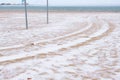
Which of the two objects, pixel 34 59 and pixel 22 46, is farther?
pixel 22 46

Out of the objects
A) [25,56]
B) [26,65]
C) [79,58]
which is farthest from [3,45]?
[79,58]

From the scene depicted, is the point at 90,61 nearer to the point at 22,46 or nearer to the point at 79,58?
the point at 79,58

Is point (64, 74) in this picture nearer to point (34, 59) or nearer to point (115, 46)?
point (34, 59)

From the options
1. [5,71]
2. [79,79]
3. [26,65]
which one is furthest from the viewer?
[26,65]

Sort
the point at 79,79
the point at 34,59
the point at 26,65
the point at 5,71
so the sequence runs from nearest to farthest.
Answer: the point at 79,79
the point at 5,71
the point at 26,65
the point at 34,59

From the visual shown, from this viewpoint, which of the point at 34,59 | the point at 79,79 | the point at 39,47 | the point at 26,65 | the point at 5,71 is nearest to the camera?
the point at 79,79

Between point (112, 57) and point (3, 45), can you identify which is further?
point (3, 45)

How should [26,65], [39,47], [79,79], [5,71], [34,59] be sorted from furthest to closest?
[39,47] → [34,59] → [26,65] → [5,71] → [79,79]

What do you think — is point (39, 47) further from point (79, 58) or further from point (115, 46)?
point (115, 46)

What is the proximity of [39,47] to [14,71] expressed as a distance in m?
2.85

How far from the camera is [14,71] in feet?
18.1

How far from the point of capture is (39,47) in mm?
8297

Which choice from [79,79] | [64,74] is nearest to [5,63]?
[64,74]

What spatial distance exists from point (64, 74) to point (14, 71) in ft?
4.35
